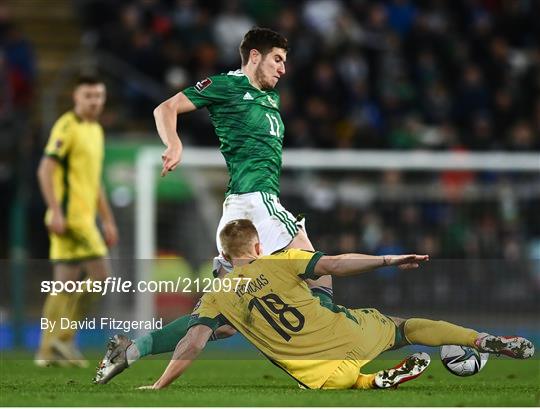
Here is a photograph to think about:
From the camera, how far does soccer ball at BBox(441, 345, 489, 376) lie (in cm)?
855

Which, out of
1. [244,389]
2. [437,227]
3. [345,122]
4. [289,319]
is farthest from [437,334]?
[345,122]

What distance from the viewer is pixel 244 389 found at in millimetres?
8812

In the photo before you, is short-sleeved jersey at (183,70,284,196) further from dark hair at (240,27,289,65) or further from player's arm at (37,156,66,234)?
player's arm at (37,156,66,234)

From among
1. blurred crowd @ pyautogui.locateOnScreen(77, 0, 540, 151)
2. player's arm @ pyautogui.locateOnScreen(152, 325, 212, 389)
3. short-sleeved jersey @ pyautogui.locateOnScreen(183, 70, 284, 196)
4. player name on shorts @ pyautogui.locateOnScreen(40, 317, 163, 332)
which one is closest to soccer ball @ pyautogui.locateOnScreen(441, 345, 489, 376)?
player's arm @ pyautogui.locateOnScreen(152, 325, 212, 389)

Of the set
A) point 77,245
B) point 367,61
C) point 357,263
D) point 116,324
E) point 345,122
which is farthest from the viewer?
point 367,61

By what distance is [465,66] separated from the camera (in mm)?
19609

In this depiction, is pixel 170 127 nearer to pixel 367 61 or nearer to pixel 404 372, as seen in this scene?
pixel 404 372

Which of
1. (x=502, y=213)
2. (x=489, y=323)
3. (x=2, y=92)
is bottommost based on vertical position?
(x=489, y=323)

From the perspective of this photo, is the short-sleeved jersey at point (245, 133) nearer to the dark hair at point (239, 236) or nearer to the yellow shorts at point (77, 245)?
the dark hair at point (239, 236)

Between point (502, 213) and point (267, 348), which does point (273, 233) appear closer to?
point (267, 348)

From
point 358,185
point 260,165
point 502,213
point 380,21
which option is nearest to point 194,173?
point 358,185

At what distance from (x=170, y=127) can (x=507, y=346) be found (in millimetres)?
2293

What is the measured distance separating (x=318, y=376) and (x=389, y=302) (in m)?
5.51

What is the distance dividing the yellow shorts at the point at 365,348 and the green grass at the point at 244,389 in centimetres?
10
